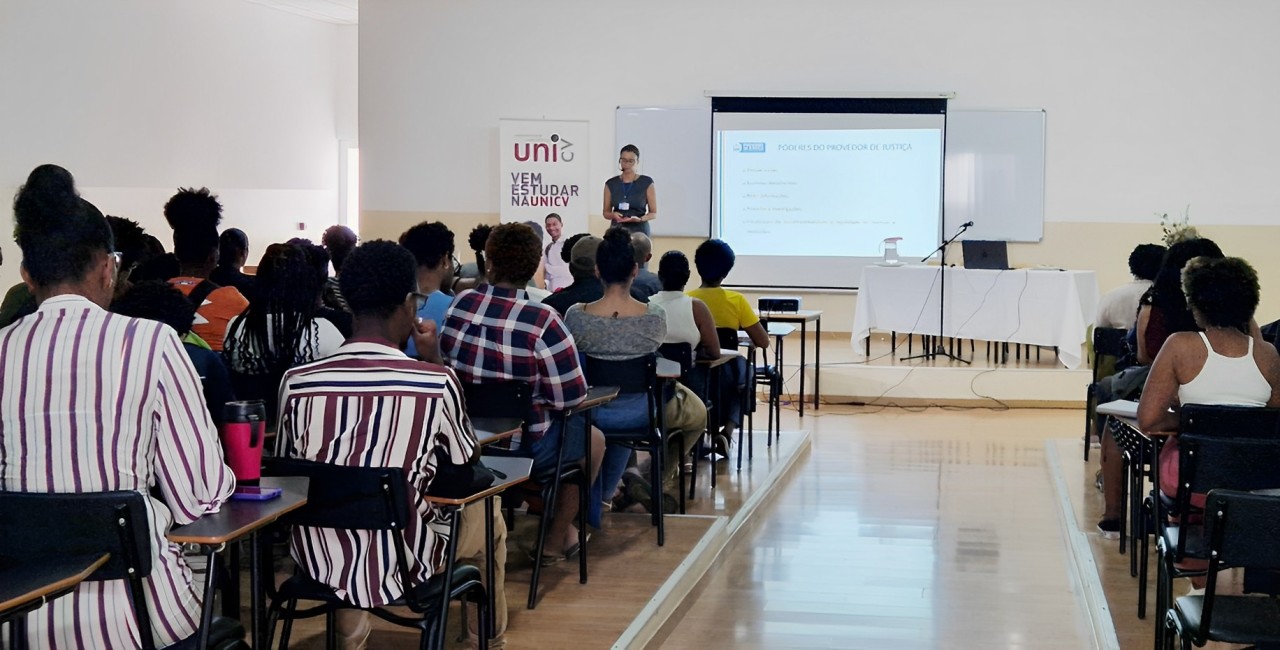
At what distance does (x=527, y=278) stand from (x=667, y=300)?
161 cm

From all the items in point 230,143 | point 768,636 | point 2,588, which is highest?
point 230,143

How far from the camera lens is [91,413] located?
7.36ft

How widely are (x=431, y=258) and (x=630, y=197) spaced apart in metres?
4.95

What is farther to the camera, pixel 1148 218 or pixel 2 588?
pixel 1148 218

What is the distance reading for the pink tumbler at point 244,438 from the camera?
8.20 ft

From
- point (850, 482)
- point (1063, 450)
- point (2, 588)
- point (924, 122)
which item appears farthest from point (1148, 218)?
point (2, 588)

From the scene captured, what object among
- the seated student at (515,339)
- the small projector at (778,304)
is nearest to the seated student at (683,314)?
the seated student at (515,339)

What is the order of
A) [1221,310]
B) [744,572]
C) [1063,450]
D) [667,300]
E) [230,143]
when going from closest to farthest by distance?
[1221,310]
[744,572]
[667,300]
[1063,450]
[230,143]

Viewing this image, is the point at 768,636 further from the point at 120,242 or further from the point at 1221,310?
the point at 120,242

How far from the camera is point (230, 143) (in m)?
13.2

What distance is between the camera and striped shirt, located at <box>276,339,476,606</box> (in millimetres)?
2789

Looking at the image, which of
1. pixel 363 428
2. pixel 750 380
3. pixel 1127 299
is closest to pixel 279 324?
pixel 363 428

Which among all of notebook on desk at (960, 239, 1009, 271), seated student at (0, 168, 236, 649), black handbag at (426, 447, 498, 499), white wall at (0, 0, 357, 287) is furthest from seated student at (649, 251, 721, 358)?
white wall at (0, 0, 357, 287)

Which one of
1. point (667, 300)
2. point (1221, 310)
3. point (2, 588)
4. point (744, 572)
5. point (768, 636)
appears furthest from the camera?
point (667, 300)
